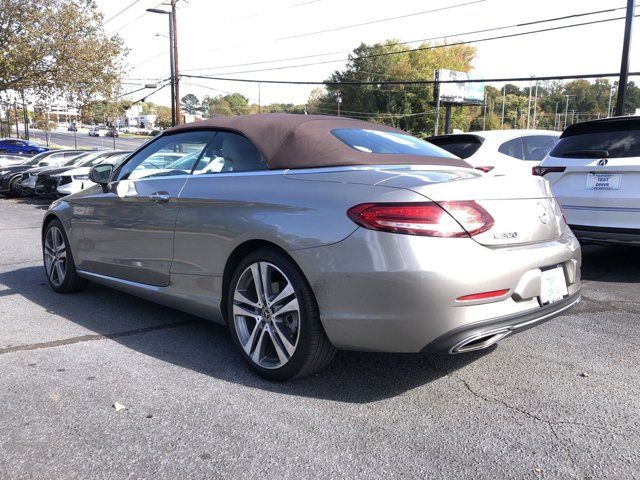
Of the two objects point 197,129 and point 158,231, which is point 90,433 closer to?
point 158,231

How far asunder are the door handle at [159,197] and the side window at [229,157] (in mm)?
265

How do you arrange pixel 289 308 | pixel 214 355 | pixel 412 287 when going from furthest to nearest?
pixel 214 355, pixel 289 308, pixel 412 287

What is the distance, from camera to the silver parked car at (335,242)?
108 inches

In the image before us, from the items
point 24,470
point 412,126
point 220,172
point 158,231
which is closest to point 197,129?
point 220,172

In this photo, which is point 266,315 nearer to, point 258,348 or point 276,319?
point 276,319

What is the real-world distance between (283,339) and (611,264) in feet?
17.4

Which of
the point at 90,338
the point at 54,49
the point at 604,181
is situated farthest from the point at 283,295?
the point at 54,49

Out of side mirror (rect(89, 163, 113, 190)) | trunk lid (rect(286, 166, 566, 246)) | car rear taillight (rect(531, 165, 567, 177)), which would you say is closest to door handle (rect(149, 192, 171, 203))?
side mirror (rect(89, 163, 113, 190))

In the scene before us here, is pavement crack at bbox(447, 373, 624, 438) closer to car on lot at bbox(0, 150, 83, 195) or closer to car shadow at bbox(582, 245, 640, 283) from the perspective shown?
car shadow at bbox(582, 245, 640, 283)

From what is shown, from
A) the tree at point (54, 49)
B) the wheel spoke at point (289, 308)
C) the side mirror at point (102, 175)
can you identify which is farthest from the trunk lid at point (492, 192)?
the tree at point (54, 49)

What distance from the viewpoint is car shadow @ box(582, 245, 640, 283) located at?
6130 millimetres

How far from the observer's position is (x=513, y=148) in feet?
25.3

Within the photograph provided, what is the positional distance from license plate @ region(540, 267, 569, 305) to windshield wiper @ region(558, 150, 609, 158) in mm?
3076

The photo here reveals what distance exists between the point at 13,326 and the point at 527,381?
3775 millimetres
